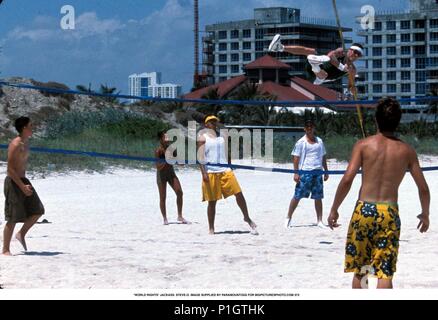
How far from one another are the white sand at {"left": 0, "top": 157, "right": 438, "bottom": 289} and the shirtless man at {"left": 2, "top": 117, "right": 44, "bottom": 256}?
344 mm

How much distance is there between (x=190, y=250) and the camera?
923cm

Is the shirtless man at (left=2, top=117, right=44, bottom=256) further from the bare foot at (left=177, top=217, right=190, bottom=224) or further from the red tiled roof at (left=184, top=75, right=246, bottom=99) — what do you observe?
the red tiled roof at (left=184, top=75, right=246, bottom=99)

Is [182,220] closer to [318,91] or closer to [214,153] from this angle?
[214,153]

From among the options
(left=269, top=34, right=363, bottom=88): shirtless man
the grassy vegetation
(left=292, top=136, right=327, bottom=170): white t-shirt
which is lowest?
the grassy vegetation

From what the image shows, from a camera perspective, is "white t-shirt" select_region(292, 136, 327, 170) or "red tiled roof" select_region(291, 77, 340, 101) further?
"red tiled roof" select_region(291, 77, 340, 101)

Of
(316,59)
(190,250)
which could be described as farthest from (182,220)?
(316,59)

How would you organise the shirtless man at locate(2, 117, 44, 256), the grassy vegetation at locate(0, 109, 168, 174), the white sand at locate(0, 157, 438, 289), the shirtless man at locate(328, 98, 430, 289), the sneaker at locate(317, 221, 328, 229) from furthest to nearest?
1. the grassy vegetation at locate(0, 109, 168, 174)
2. the sneaker at locate(317, 221, 328, 229)
3. the shirtless man at locate(2, 117, 44, 256)
4. the white sand at locate(0, 157, 438, 289)
5. the shirtless man at locate(328, 98, 430, 289)

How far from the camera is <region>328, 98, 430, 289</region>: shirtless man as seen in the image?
5398 millimetres

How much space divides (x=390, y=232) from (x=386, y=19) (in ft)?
343

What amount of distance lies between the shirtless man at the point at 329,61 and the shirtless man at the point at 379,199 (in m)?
3.52

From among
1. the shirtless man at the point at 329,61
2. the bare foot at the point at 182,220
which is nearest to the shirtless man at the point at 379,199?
the shirtless man at the point at 329,61

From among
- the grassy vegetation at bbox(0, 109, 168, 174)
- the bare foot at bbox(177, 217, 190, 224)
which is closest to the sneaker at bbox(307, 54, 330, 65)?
the bare foot at bbox(177, 217, 190, 224)

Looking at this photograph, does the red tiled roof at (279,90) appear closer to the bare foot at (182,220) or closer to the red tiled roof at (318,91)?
the red tiled roof at (318,91)

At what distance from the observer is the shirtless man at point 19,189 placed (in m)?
8.39
